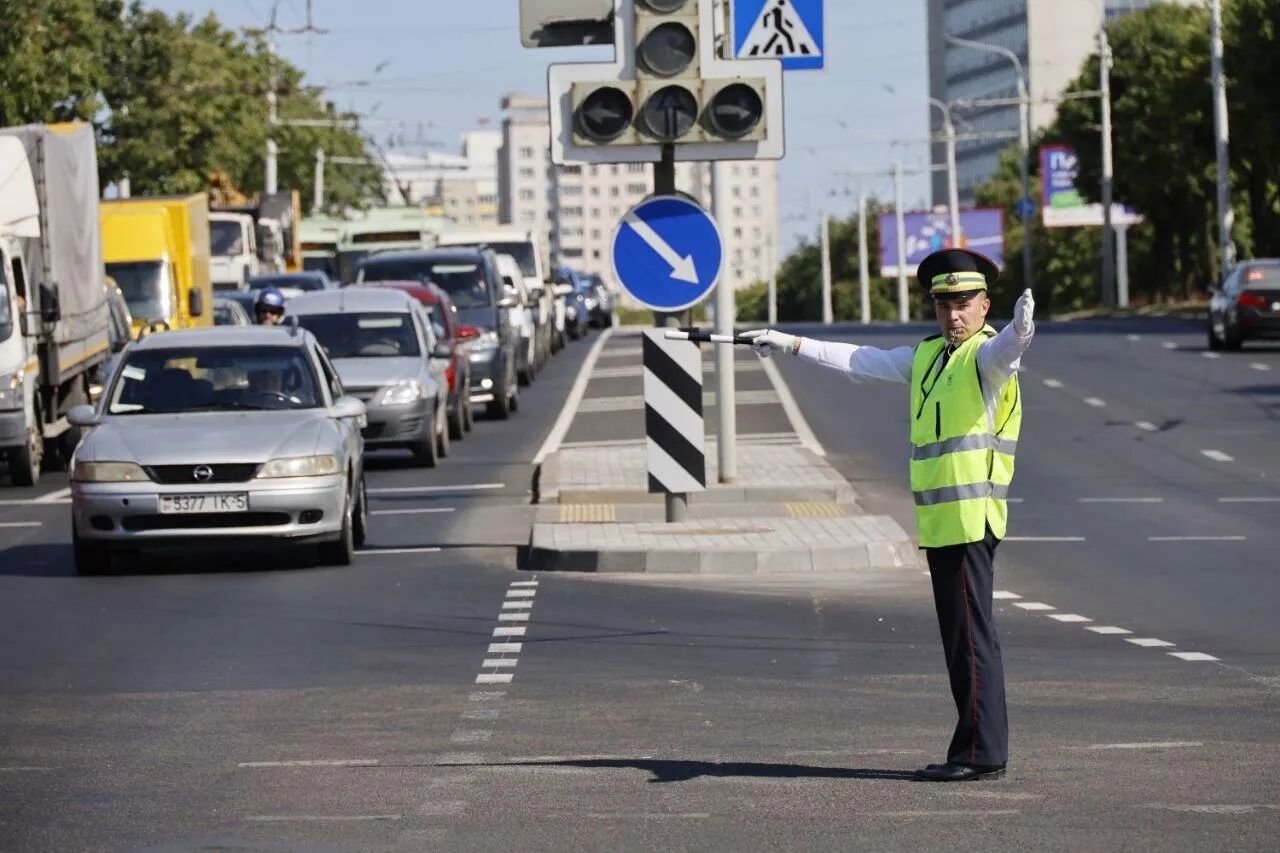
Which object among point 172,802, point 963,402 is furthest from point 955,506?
point 172,802

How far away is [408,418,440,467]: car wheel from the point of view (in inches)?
988

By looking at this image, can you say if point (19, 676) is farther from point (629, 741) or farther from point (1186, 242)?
point (1186, 242)

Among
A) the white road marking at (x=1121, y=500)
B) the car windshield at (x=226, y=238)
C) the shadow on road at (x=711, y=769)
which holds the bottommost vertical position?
the white road marking at (x=1121, y=500)

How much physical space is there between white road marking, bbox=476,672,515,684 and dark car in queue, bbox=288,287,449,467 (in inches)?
527

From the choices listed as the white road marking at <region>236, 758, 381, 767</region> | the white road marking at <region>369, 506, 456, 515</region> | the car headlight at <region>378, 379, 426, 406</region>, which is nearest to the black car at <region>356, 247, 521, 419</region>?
the car headlight at <region>378, 379, 426, 406</region>

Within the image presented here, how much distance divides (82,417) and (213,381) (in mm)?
1161

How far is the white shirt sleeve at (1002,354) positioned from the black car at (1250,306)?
35.3 meters

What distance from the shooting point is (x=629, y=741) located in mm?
9242

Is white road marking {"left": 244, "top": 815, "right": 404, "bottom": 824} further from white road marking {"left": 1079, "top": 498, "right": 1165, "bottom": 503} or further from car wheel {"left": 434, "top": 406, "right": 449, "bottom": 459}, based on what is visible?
car wheel {"left": 434, "top": 406, "right": 449, "bottom": 459}

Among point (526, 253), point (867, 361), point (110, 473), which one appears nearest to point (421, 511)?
A: point (110, 473)

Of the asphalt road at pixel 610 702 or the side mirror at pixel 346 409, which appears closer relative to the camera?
the asphalt road at pixel 610 702

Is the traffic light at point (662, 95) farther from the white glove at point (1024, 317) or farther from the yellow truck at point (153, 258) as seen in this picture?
the yellow truck at point (153, 258)

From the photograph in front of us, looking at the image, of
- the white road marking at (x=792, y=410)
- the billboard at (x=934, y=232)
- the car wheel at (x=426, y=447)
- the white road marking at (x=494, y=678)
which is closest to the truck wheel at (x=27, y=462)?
the car wheel at (x=426, y=447)

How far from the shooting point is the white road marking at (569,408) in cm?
2733
